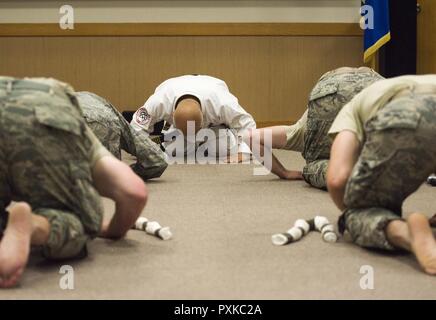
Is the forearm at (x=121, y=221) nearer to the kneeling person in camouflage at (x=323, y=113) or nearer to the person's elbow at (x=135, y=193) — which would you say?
the person's elbow at (x=135, y=193)

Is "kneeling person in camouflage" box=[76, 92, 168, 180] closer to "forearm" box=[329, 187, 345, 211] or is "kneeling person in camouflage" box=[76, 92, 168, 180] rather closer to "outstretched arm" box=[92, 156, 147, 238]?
"outstretched arm" box=[92, 156, 147, 238]

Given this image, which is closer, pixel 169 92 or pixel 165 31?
pixel 169 92

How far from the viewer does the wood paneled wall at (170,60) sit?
488cm

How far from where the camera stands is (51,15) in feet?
15.8

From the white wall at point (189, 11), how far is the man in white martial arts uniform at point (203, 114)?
1322 mm

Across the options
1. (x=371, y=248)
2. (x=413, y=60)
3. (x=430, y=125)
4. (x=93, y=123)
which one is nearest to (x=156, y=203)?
(x=93, y=123)

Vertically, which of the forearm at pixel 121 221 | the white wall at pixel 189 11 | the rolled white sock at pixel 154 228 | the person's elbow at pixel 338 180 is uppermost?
the white wall at pixel 189 11

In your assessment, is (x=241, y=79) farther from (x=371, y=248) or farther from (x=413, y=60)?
(x=371, y=248)

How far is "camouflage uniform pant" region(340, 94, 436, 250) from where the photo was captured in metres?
1.66

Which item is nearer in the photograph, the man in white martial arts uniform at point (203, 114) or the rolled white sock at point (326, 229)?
the rolled white sock at point (326, 229)

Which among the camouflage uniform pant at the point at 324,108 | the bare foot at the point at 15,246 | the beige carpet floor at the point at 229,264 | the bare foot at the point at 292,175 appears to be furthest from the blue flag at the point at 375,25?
the bare foot at the point at 15,246

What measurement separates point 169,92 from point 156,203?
1.10 meters

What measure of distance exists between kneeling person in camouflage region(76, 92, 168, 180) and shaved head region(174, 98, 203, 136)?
0.32m

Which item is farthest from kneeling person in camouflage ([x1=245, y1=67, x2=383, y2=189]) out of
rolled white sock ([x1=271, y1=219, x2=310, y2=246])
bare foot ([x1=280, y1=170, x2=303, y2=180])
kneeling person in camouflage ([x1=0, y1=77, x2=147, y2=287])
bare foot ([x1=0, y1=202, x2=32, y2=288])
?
bare foot ([x1=0, y1=202, x2=32, y2=288])
